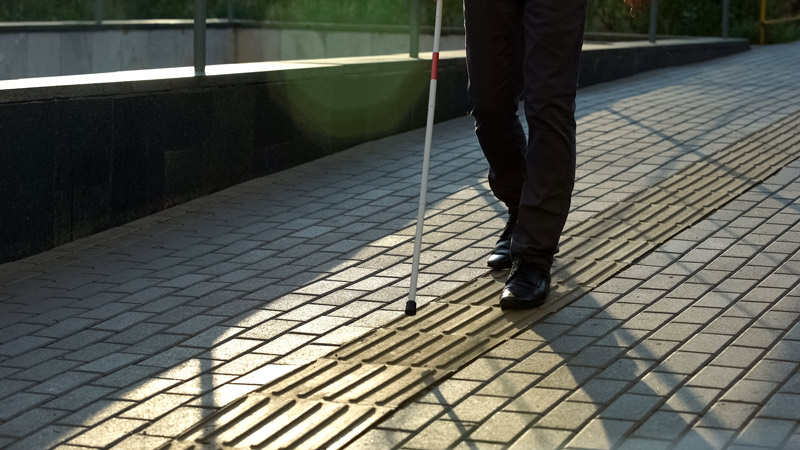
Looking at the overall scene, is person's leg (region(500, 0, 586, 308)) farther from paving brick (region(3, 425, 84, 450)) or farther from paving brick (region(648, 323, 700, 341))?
paving brick (region(3, 425, 84, 450))

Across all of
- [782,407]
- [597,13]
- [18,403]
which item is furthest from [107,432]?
[597,13]

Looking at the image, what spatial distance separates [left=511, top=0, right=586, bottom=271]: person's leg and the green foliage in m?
14.0

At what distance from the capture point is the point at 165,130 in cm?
689

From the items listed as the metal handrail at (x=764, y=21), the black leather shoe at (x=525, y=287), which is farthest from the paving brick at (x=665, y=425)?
the metal handrail at (x=764, y=21)

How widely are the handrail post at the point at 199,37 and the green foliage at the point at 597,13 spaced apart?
11572mm

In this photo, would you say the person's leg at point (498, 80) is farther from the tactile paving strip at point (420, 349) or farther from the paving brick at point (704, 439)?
the paving brick at point (704, 439)

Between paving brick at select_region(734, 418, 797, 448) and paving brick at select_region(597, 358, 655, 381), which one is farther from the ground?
paving brick at select_region(734, 418, 797, 448)

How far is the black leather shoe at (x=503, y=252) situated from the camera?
5.57 metres

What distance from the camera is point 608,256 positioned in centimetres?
572

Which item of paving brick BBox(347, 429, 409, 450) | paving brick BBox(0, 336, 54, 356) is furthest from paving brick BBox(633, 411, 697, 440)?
paving brick BBox(0, 336, 54, 356)

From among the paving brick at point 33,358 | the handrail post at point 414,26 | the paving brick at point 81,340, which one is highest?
the handrail post at point 414,26

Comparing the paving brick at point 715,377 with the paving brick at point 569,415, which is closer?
the paving brick at point 569,415

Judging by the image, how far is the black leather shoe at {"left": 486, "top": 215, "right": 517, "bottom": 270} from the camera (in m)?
5.57

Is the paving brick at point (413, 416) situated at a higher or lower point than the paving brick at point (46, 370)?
higher
